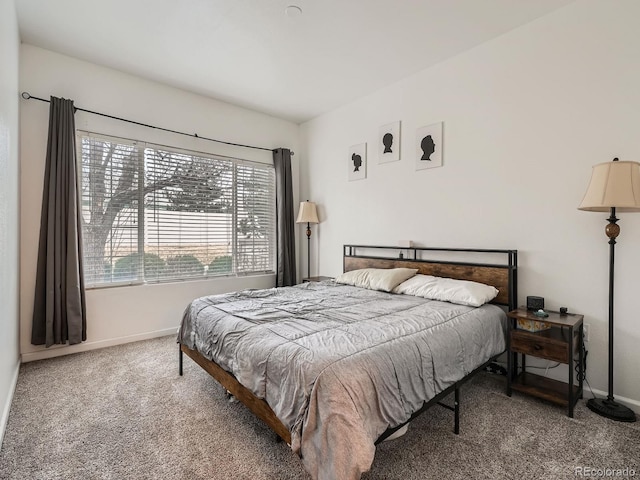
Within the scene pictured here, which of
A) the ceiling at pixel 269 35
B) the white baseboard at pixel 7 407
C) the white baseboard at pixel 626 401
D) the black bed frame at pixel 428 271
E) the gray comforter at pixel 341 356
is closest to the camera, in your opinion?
the gray comforter at pixel 341 356

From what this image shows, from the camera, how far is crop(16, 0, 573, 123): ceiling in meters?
2.40

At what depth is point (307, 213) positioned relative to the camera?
4445 mm

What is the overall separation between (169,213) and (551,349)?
3844 mm

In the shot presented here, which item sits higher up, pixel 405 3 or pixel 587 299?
pixel 405 3

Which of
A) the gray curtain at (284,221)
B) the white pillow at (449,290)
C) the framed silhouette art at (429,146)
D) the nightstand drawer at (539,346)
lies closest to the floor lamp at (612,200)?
the nightstand drawer at (539,346)

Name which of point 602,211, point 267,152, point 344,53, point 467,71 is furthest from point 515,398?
point 267,152

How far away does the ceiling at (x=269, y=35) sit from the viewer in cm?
240

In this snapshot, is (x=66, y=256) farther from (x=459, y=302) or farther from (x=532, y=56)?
(x=532, y=56)

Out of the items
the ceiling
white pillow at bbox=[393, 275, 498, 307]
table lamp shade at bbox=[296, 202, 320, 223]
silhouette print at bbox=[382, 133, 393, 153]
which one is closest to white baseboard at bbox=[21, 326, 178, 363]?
table lamp shade at bbox=[296, 202, 320, 223]

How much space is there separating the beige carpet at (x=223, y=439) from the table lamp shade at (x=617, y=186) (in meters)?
1.37

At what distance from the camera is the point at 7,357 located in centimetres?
217

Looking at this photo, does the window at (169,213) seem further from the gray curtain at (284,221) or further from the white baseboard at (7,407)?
the white baseboard at (7,407)

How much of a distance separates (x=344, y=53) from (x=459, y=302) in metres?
2.47

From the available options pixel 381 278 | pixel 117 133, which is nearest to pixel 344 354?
pixel 381 278
